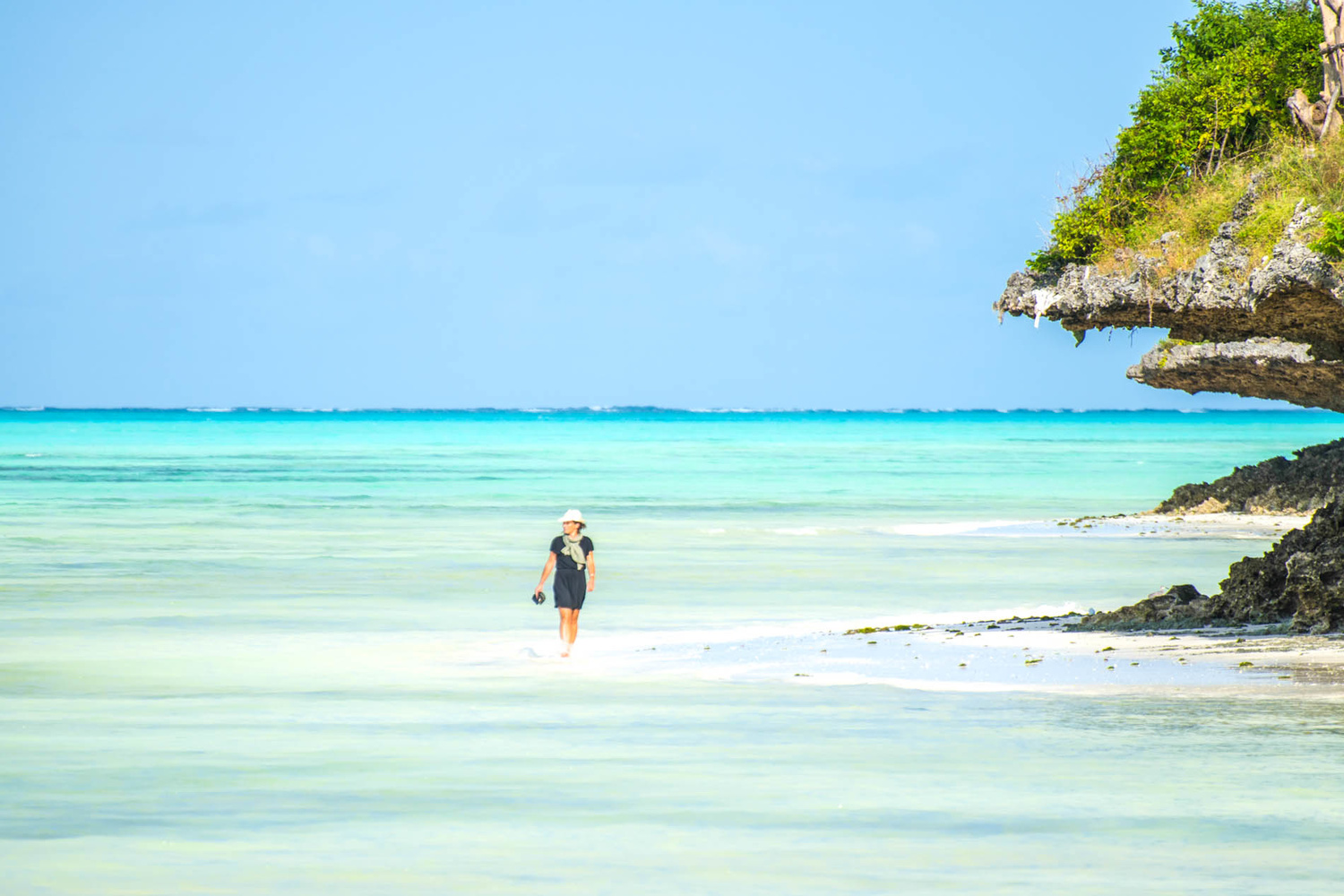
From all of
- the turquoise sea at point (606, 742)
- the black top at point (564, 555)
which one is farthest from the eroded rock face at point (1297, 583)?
the black top at point (564, 555)

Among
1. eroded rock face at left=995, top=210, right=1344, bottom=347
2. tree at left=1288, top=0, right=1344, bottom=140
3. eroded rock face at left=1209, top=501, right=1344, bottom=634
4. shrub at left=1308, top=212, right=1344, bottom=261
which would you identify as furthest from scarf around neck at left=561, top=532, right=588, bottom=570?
tree at left=1288, top=0, right=1344, bottom=140

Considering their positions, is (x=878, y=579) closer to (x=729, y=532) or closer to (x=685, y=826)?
(x=729, y=532)

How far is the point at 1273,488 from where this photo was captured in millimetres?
29641

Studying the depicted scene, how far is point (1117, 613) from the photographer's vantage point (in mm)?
13688

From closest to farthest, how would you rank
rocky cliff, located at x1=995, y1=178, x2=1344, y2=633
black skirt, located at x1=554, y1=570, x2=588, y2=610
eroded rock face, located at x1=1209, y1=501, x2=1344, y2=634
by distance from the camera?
rocky cliff, located at x1=995, y1=178, x2=1344, y2=633, eroded rock face, located at x1=1209, y1=501, x2=1344, y2=634, black skirt, located at x1=554, y1=570, x2=588, y2=610

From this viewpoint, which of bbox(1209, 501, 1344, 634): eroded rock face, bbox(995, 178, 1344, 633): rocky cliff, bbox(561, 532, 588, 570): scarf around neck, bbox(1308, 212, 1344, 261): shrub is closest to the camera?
bbox(1308, 212, 1344, 261): shrub

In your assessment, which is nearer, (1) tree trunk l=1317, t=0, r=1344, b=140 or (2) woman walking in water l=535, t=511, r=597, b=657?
(1) tree trunk l=1317, t=0, r=1344, b=140

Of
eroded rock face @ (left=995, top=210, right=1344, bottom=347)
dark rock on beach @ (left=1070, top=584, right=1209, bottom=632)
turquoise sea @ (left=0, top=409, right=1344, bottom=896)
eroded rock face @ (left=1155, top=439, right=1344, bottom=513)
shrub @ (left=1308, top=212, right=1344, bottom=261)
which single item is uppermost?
shrub @ (left=1308, top=212, right=1344, bottom=261)

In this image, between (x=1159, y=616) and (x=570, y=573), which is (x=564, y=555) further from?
(x=1159, y=616)

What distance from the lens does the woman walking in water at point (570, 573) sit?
13.1 meters

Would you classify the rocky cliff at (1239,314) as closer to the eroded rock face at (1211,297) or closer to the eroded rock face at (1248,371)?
the eroded rock face at (1211,297)

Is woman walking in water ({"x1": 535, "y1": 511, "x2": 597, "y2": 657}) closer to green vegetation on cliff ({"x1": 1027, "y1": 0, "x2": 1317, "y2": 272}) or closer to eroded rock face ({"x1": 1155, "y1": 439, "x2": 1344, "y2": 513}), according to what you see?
green vegetation on cliff ({"x1": 1027, "y1": 0, "x2": 1317, "y2": 272})

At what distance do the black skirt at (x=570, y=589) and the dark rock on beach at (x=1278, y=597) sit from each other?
13.2 ft

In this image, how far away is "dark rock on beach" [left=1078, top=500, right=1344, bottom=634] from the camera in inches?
496
